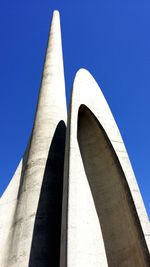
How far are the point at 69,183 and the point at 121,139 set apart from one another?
2.58 metres

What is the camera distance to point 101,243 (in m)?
6.85

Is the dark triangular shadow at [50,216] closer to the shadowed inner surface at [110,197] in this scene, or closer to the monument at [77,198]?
the monument at [77,198]

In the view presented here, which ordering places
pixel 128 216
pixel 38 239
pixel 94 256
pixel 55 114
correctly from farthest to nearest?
1. pixel 55 114
2. pixel 38 239
3. pixel 128 216
4. pixel 94 256

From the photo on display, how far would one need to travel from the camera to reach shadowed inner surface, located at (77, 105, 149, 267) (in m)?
6.38

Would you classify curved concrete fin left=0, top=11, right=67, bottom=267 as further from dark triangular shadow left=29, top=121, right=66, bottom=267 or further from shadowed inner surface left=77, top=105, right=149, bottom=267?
shadowed inner surface left=77, top=105, right=149, bottom=267

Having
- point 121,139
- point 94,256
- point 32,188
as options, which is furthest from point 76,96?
point 94,256

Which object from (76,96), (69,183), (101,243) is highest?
(76,96)

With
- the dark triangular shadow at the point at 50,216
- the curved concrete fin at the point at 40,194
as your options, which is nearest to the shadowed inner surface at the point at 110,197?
the dark triangular shadow at the point at 50,216

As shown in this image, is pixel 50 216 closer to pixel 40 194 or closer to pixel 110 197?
pixel 40 194

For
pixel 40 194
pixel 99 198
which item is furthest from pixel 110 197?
pixel 40 194

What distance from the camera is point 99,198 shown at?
25.4 ft

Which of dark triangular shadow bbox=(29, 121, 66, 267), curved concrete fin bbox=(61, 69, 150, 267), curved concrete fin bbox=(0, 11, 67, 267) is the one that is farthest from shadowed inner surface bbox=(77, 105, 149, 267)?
curved concrete fin bbox=(0, 11, 67, 267)

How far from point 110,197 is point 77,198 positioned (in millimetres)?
1463

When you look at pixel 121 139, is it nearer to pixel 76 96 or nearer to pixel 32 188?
pixel 76 96
